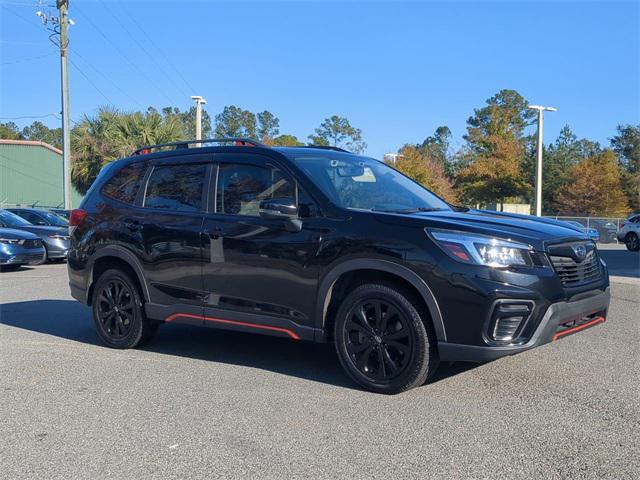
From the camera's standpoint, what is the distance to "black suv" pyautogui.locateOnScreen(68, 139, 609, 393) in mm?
4391

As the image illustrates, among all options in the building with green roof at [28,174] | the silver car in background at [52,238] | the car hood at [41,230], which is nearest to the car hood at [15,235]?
the silver car in background at [52,238]

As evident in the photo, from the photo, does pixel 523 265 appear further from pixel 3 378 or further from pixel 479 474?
pixel 3 378

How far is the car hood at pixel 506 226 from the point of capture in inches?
176

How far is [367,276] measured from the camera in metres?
4.87

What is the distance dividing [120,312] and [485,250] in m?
3.85

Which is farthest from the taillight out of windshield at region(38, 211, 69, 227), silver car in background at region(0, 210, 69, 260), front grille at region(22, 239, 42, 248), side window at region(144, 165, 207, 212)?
windshield at region(38, 211, 69, 227)

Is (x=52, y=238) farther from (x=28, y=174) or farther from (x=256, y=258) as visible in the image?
(x=28, y=174)

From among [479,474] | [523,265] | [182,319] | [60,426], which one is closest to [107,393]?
[60,426]

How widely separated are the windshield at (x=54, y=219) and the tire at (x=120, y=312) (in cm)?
1313

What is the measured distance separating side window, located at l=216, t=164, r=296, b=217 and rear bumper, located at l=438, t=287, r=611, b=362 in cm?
183

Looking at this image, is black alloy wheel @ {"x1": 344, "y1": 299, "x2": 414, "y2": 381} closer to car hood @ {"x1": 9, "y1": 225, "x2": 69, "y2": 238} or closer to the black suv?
the black suv

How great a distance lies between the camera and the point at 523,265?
4.39 metres

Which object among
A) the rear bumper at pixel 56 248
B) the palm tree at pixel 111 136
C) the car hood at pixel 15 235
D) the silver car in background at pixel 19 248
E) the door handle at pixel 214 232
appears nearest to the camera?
the door handle at pixel 214 232

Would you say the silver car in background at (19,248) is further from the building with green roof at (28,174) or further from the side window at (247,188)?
the building with green roof at (28,174)
